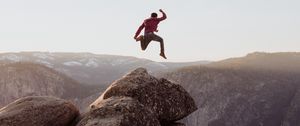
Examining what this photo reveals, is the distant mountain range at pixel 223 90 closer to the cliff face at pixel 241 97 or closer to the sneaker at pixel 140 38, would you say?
the cliff face at pixel 241 97

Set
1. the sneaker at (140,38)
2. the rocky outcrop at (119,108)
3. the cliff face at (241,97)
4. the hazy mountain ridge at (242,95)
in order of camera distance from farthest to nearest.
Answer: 1. the hazy mountain ridge at (242,95)
2. the cliff face at (241,97)
3. the sneaker at (140,38)
4. the rocky outcrop at (119,108)

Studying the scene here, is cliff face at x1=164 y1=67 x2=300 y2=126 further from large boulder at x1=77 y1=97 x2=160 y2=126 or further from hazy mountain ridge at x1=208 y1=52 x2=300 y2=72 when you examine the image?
large boulder at x1=77 y1=97 x2=160 y2=126

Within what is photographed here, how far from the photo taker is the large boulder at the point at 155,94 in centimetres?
1744

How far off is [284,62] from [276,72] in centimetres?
1894

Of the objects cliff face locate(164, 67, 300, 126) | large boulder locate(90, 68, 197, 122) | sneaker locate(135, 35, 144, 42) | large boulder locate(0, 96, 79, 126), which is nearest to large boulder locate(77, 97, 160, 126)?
large boulder locate(0, 96, 79, 126)

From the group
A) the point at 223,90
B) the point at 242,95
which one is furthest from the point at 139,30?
the point at 223,90

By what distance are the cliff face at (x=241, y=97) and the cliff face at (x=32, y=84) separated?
22946 mm

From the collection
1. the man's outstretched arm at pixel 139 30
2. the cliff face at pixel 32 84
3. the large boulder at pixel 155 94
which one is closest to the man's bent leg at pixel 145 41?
the man's outstretched arm at pixel 139 30

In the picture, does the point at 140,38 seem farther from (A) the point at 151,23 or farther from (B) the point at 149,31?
(A) the point at 151,23

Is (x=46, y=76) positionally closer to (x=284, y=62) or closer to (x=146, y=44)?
(x=284, y=62)

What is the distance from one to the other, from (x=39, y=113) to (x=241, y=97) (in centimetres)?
6626

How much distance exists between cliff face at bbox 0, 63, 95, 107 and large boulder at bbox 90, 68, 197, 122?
69.7 meters

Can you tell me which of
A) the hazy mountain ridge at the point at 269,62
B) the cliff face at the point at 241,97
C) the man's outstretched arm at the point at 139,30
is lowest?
the cliff face at the point at 241,97

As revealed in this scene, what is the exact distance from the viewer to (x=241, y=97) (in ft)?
257
